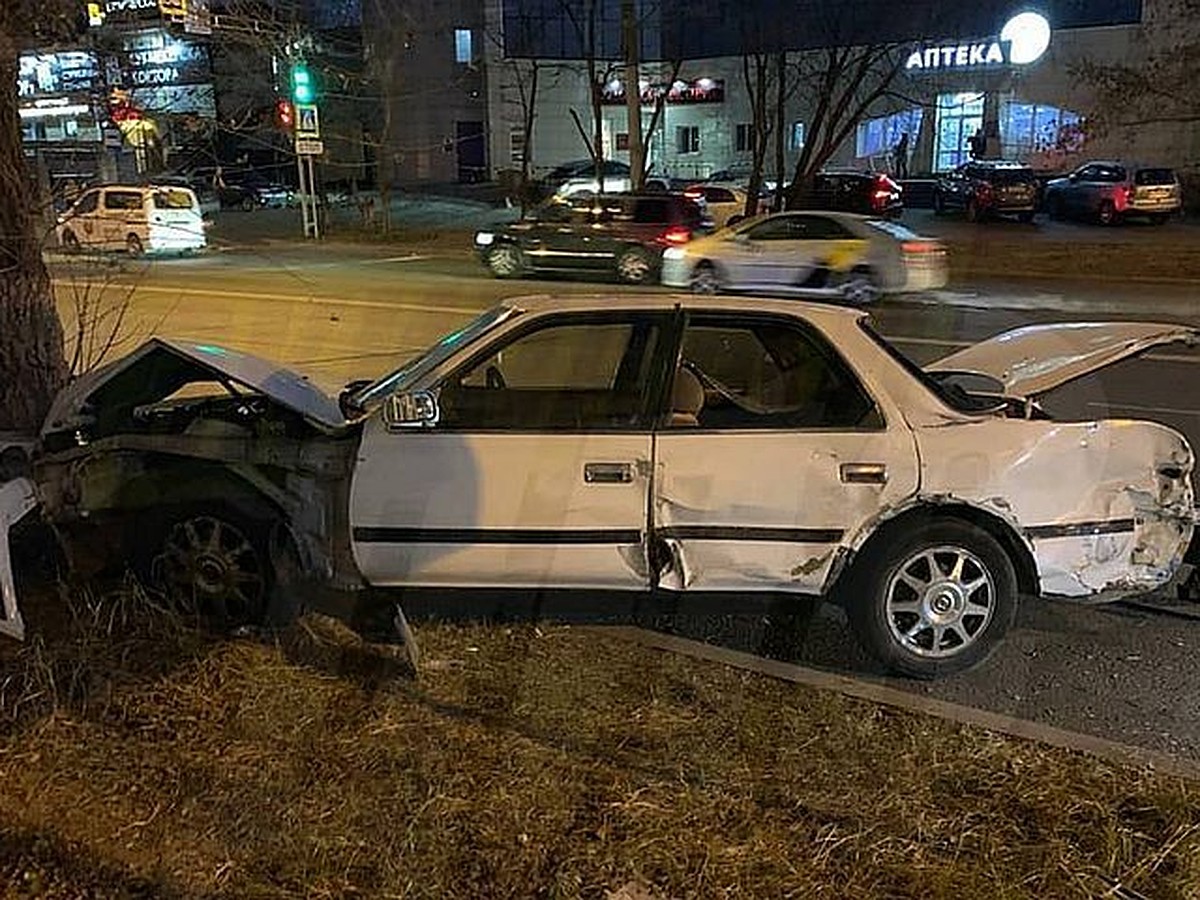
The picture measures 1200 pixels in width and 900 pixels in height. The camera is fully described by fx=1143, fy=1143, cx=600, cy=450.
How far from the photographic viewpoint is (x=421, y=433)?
4.33 meters

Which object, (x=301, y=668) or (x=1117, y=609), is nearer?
(x=301, y=668)

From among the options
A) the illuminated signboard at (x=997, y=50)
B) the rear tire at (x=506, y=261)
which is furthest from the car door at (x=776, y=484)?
the illuminated signboard at (x=997, y=50)

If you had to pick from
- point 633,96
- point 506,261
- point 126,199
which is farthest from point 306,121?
point 506,261

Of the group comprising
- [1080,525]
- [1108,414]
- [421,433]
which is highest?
[421,433]

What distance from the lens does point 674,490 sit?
423 cm

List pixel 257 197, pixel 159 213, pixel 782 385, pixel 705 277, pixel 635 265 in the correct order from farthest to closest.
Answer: pixel 257 197 → pixel 159 213 → pixel 635 265 → pixel 705 277 → pixel 782 385

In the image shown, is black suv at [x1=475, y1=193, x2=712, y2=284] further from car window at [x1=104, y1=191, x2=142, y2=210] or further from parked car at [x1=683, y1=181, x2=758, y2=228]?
car window at [x1=104, y1=191, x2=142, y2=210]

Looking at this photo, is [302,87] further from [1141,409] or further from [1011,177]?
[1141,409]

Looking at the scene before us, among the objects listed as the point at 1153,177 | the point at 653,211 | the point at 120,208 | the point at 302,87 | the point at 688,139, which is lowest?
the point at 653,211

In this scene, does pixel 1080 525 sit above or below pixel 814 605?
above

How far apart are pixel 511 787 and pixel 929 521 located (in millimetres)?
1862

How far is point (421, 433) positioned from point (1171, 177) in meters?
30.8

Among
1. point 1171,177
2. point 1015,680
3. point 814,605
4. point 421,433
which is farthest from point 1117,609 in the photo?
point 1171,177

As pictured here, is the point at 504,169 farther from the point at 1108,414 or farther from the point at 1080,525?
the point at 1080,525
